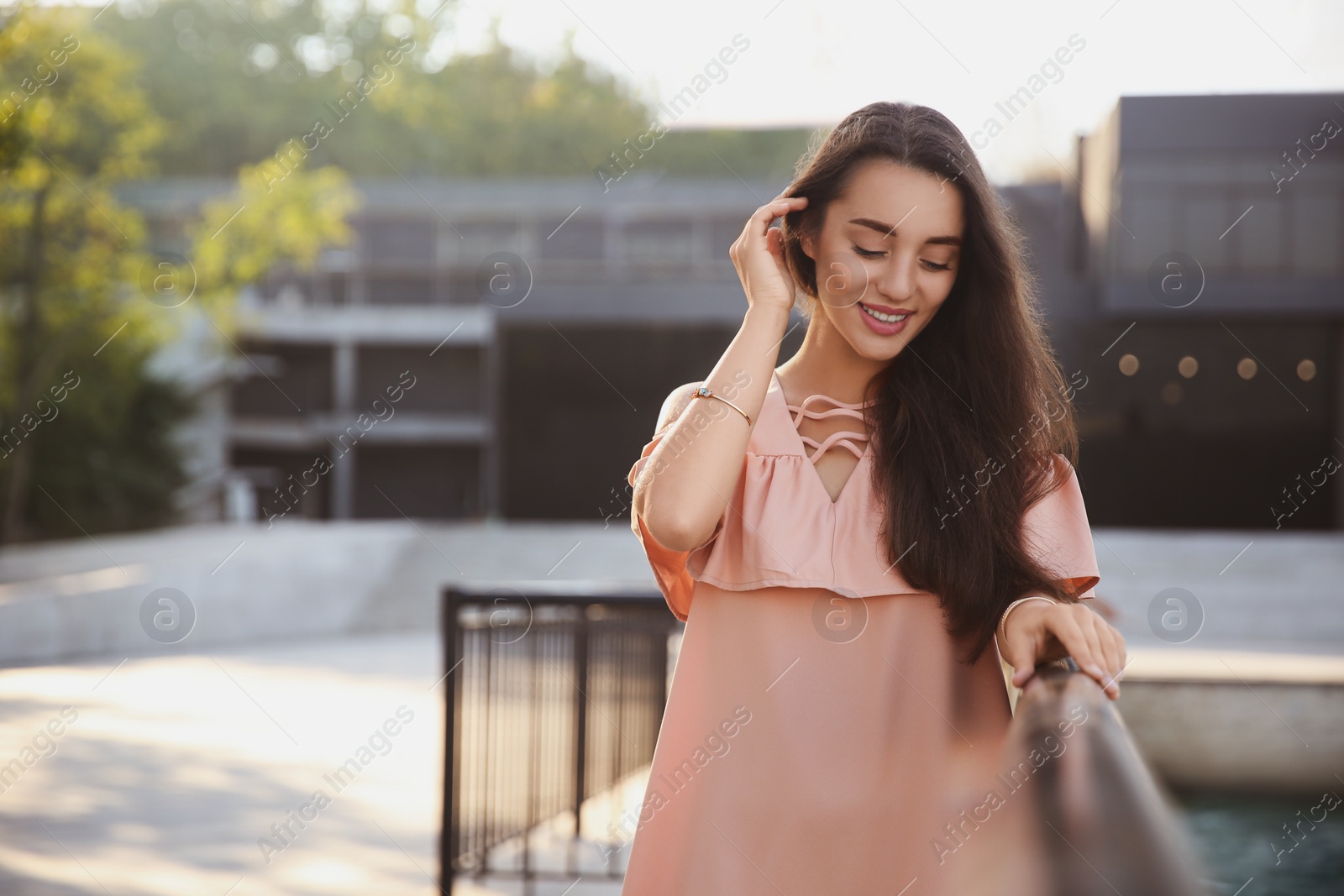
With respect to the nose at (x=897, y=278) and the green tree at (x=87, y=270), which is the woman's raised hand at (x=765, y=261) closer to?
the nose at (x=897, y=278)

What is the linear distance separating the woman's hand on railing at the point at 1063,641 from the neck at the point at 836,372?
0.36 m

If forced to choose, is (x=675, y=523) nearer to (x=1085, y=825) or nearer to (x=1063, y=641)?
(x=1063, y=641)

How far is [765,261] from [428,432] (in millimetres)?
27284

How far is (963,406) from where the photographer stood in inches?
54.3

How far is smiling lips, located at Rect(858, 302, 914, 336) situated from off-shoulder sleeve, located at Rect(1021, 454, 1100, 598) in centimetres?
23

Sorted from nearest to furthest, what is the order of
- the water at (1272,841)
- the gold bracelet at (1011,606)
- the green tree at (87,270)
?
1. the gold bracelet at (1011,606)
2. the water at (1272,841)
3. the green tree at (87,270)

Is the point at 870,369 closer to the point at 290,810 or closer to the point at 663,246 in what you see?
the point at 290,810

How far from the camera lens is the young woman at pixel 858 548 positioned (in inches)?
48.6

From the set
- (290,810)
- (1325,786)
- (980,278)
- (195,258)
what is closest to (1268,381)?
(1325,786)

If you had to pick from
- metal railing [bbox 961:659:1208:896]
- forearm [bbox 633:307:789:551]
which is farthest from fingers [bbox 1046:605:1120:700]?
forearm [bbox 633:307:789:551]

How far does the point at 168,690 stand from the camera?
8477 millimetres

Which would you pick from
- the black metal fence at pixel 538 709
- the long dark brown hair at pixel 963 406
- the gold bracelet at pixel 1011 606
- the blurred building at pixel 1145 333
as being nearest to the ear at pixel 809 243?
the long dark brown hair at pixel 963 406

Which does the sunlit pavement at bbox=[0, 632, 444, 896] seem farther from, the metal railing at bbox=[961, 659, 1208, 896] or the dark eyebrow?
the metal railing at bbox=[961, 659, 1208, 896]

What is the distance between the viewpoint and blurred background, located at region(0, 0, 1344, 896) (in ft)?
19.3
